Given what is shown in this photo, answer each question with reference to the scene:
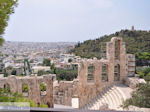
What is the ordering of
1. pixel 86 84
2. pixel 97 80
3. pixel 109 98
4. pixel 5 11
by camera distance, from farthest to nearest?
pixel 97 80, pixel 86 84, pixel 109 98, pixel 5 11

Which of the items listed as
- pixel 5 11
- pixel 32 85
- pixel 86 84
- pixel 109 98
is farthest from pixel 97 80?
pixel 5 11

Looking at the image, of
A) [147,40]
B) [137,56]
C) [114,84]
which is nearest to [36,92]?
[114,84]

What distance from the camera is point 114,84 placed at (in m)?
13.8

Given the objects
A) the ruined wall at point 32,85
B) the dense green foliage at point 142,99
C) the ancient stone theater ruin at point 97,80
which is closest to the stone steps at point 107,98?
the ancient stone theater ruin at point 97,80

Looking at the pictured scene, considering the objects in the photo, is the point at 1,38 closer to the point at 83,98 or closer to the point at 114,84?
the point at 83,98

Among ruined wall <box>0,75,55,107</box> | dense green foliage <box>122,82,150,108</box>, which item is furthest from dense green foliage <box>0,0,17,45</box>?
ruined wall <box>0,75,55,107</box>

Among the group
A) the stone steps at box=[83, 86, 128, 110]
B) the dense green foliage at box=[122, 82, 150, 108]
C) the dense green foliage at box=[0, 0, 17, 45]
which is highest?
the dense green foliage at box=[0, 0, 17, 45]

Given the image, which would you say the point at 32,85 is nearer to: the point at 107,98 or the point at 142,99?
the point at 107,98

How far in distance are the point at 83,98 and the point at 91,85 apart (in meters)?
1.28

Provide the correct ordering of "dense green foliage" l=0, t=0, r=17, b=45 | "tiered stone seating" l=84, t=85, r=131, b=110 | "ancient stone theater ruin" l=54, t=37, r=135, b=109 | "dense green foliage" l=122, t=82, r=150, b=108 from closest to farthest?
→ "dense green foliage" l=0, t=0, r=17, b=45 → "dense green foliage" l=122, t=82, r=150, b=108 → "tiered stone seating" l=84, t=85, r=131, b=110 → "ancient stone theater ruin" l=54, t=37, r=135, b=109

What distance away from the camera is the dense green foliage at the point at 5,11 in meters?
4.48

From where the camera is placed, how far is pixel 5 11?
15.2ft

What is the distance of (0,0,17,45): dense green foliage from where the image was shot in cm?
448

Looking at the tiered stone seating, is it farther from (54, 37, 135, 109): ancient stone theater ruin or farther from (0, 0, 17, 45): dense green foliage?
(0, 0, 17, 45): dense green foliage
